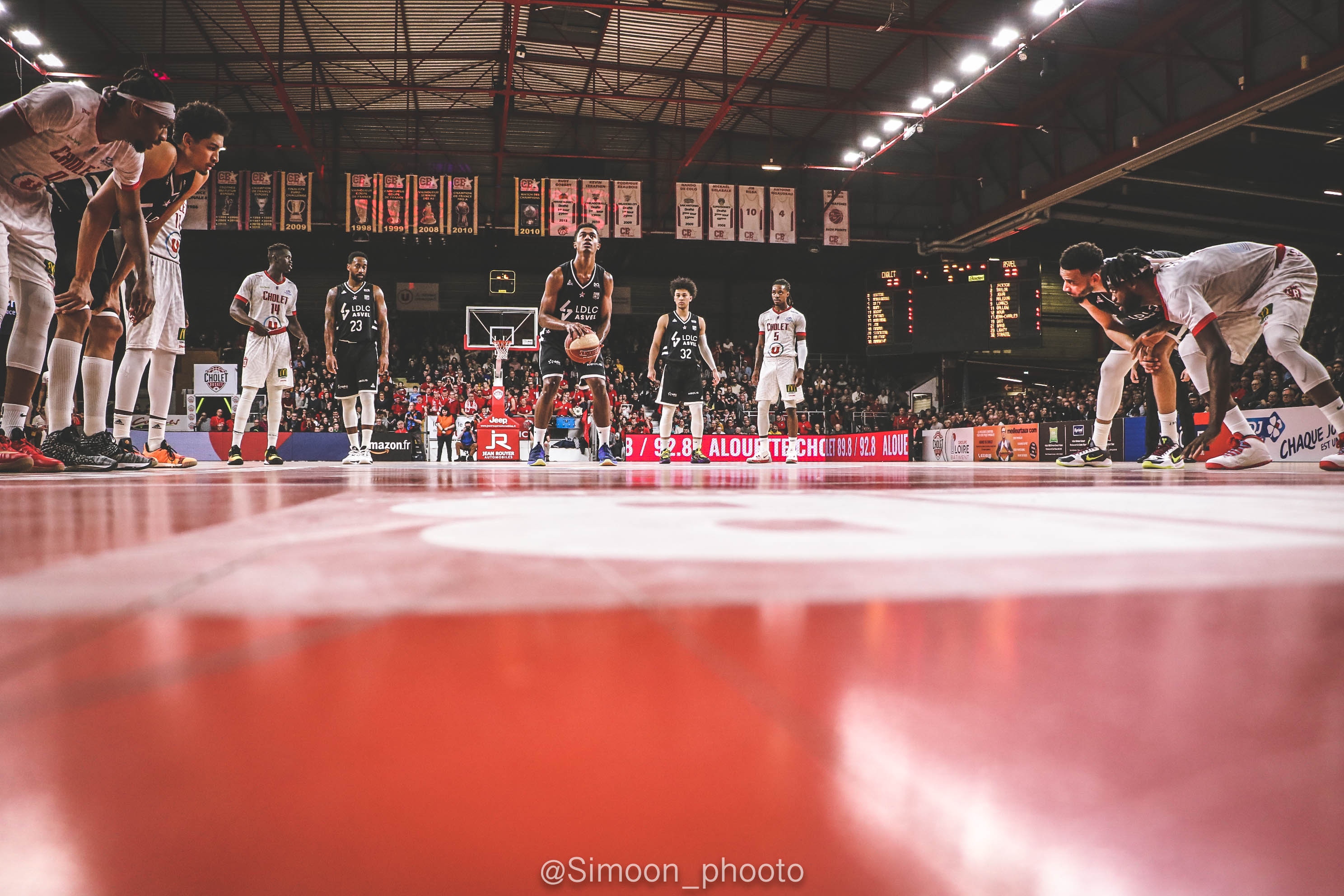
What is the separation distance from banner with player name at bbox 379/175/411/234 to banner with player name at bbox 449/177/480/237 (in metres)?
0.68

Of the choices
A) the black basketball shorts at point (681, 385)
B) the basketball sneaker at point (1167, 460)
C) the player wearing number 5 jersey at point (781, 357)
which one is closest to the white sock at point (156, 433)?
the black basketball shorts at point (681, 385)

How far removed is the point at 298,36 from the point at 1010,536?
13.4 metres

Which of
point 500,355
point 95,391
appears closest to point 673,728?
point 95,391

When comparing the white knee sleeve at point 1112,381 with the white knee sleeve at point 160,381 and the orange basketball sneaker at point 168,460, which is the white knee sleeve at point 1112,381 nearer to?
the orange basketball sneaker at point 168,460

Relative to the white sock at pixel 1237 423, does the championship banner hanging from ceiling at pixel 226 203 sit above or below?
above

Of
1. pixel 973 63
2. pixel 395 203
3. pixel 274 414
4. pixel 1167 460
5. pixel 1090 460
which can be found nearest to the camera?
pixel 1167 460

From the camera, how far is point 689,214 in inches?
512

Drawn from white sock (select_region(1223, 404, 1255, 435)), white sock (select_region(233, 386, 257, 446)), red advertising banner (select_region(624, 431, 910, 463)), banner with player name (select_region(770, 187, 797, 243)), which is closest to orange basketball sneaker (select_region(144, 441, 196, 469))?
white sock (select_region(233, 386, 257, 446))

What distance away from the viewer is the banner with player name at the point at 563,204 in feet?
42.3

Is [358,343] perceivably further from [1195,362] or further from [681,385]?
[1195,362]

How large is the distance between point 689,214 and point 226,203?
7.22 metres

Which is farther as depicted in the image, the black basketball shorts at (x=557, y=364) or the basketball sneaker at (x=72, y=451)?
the black basketball shorts at (x=557, y=364)

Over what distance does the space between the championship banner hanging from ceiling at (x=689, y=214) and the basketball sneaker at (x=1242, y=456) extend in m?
9.84

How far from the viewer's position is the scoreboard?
50.8 feet
